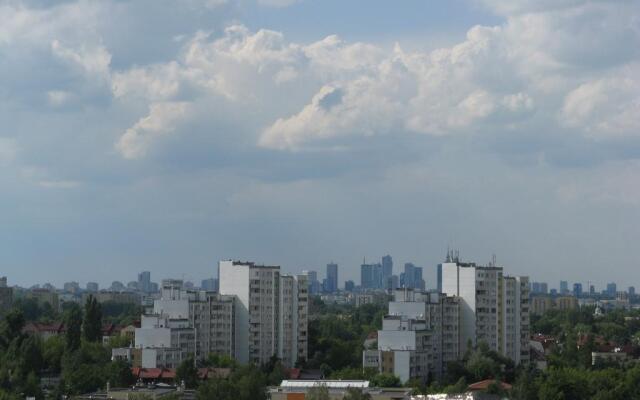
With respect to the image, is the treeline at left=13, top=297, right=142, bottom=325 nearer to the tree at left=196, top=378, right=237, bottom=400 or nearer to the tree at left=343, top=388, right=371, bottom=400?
the tree at left=196, top=378, right=237, bottom=400

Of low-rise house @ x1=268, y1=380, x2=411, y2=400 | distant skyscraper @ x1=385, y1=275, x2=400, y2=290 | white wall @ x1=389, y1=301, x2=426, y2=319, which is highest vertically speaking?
distant skyscraper @ x1=385, y1=275, x2=400, y2=290

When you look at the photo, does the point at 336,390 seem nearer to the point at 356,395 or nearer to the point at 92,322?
the point at 356,395

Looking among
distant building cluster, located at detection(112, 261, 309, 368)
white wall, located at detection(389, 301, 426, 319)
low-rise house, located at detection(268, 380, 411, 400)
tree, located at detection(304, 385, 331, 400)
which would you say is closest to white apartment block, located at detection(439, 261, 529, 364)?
white wall, located at detection(389, 301, 426, 319)

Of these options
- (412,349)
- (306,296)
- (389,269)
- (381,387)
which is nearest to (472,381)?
(412,349)

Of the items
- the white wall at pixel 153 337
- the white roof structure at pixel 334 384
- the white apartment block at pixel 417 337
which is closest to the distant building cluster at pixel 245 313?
the white wall at pixel 153 337

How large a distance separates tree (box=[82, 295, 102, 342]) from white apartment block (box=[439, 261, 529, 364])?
13397 mm

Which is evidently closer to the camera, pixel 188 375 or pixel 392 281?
pixel 188 375

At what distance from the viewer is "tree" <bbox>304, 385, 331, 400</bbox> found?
31578 millimetres

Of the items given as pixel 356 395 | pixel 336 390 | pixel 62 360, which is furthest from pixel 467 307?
pixel 356 395

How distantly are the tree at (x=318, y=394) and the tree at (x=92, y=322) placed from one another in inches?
724

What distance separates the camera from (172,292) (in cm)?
4803

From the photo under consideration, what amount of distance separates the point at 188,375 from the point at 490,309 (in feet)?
44.1

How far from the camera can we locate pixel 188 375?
131 ft

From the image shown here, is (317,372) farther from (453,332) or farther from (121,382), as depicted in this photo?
(121,382)
